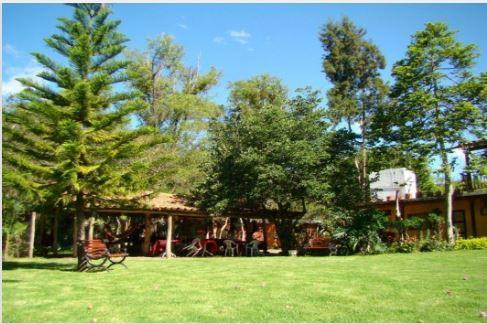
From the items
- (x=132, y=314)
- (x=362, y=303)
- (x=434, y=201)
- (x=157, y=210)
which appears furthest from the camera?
(x=434, y=201)

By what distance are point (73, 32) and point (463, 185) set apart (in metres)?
19.0

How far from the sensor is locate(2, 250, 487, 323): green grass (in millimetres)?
5070

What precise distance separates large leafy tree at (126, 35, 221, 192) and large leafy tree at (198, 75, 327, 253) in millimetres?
8534

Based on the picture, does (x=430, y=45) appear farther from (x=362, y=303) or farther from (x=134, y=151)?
(x=362, y=303)

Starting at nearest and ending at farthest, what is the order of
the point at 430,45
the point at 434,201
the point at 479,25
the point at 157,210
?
the point at 479,25, the point at 157,210, the point at 430,45, the point at 434,201

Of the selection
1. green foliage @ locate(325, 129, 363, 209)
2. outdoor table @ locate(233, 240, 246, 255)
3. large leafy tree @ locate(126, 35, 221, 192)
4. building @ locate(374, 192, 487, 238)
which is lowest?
outdoor table @ locate(233, 240, 246, 255)

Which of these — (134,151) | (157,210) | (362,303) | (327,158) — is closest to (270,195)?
(327,158)

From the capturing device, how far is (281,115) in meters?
19.8

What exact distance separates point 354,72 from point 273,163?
57.2 ft

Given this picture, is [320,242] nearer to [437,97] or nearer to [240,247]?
[240,247]

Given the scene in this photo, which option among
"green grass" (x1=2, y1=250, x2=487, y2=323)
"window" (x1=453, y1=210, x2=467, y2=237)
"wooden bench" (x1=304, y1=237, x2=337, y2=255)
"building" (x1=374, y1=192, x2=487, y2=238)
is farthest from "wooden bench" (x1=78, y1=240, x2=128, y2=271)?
"window" (x1=453, y1=210, x2=467, y2=237)

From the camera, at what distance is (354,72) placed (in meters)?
32.6

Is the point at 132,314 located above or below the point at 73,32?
below

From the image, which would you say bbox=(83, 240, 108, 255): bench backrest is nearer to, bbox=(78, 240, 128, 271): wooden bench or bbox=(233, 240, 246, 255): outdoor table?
bbox=(78, 240, 128, 271): wooden bench
